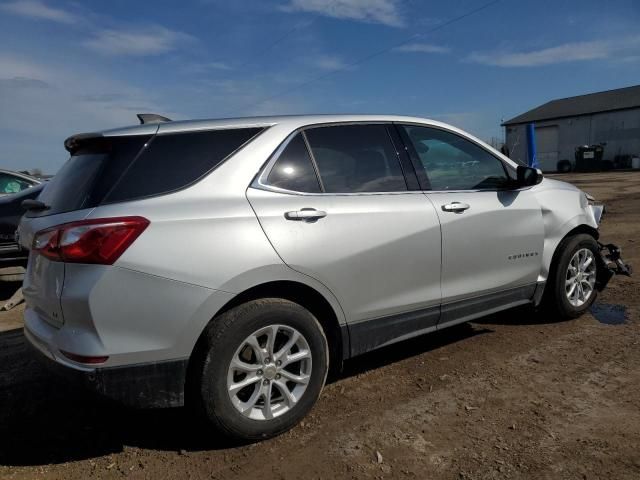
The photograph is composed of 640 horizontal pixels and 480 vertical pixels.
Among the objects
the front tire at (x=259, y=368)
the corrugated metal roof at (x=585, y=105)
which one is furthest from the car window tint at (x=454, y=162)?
the corrugated metal roof at (x=585, y=105)

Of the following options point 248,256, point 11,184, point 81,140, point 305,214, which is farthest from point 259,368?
point 11,184

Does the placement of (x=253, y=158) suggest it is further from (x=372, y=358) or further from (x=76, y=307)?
(x=372, y=358)

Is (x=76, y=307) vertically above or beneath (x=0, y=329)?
above

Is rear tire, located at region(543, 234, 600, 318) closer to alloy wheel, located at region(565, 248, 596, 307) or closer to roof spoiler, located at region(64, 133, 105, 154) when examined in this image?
alloy wheel, located at region(565, 248, 596, 307)

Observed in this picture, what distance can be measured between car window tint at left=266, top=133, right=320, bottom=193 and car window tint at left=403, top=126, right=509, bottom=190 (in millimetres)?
940

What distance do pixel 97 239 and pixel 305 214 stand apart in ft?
3.56

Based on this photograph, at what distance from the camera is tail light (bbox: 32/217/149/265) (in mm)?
2383

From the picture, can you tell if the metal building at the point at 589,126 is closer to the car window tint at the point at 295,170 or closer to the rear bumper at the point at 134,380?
the car window tint at the point at 295,170

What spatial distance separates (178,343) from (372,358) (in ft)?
6.26

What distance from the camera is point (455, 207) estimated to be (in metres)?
3.58

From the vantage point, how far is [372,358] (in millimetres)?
4016

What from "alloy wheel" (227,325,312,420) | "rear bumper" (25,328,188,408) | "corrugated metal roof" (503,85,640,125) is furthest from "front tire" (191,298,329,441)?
"corrugated metal roof" (503,85,640,125)

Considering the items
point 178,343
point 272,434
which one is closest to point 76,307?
point 178,343

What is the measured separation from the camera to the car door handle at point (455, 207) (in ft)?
11.6
